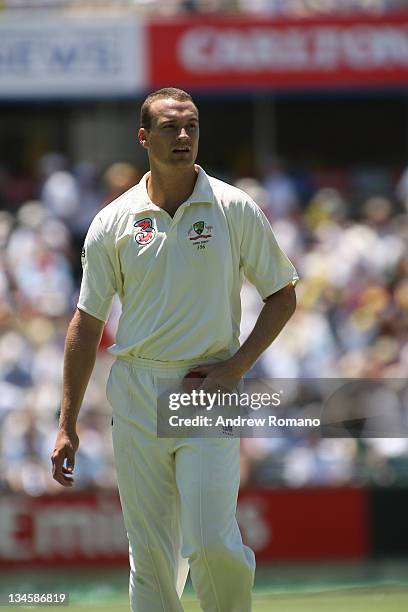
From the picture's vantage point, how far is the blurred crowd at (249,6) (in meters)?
15.6

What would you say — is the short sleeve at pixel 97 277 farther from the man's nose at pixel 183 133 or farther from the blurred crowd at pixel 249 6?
the blurred crowd at pixel 249 6

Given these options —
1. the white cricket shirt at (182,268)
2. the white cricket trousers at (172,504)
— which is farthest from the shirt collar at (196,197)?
the white cricket trousers at (172,504)

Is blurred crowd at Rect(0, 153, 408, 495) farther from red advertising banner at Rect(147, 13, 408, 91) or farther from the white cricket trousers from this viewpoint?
the white cricket trousers

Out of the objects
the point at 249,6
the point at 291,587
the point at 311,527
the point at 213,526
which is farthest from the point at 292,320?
the point at 213,526

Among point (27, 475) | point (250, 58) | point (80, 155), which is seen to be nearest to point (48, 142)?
point (80, 155)

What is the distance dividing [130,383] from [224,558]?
710mm

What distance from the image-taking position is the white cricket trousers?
4.73 meters

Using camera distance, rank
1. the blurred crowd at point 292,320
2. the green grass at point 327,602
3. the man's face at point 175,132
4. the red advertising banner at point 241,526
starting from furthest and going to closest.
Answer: the blurred crowd at point 292,320
the red advertising banner at point 241,526
the green grass at point 327,602
the man's face at point 175,132

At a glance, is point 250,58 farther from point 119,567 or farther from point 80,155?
point 119,567

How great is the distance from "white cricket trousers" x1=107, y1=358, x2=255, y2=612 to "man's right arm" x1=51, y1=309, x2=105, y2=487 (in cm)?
11

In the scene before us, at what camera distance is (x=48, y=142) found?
18.1 metres

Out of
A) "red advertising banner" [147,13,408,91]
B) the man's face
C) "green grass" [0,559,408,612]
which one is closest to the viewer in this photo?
the man's face

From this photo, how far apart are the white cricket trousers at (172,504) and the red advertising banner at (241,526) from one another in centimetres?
441

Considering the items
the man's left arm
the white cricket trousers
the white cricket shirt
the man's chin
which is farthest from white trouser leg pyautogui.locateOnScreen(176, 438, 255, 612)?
the man's chin
